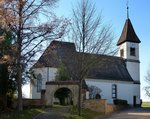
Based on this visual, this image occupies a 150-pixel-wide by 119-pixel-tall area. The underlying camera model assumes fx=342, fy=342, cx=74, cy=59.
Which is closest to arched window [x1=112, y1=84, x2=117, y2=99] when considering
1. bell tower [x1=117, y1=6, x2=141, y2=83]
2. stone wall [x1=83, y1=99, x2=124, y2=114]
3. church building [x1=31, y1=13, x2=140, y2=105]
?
church building [x1=31, y1=13, x2=140, y2=105]

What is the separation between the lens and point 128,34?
227 ft

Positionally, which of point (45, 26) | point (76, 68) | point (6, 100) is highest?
point (45, 26)

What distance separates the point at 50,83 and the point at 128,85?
27559 millimetres

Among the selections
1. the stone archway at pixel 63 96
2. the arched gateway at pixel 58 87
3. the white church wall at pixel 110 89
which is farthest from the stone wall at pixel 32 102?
the white church wall at pixel 110 89

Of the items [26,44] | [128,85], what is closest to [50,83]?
[26,44]

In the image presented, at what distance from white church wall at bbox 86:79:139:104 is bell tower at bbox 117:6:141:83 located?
11.0 feet

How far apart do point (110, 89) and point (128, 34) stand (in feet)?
45.3

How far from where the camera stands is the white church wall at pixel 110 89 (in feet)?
196

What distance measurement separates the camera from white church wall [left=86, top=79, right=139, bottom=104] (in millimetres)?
59812

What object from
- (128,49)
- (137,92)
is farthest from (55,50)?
(128,49)

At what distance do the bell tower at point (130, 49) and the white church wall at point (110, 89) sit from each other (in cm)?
336

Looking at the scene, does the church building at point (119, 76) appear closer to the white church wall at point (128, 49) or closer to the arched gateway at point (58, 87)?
the white church wall at point (128, 49)

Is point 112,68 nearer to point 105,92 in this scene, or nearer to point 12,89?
point 105,92

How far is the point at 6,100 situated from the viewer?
33625 millimetres
